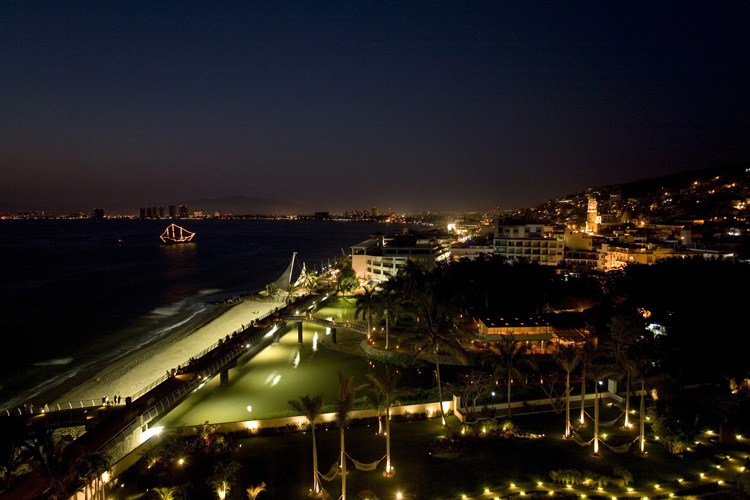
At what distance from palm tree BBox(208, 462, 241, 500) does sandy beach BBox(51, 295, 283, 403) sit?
1440 centimetres

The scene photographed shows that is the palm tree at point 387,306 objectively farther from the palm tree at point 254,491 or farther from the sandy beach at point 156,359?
the palm tree at point 254,491

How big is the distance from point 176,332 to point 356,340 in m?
18.0

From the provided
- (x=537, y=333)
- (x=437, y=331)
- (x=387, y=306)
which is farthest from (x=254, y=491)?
(x=537, y=333)

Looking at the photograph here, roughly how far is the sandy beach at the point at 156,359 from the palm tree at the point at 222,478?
14396mm

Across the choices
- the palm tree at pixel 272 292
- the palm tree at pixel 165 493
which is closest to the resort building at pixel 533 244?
the palm tree at pixel 272 292

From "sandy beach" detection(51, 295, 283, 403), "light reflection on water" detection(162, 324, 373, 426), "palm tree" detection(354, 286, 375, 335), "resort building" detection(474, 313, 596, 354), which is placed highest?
"palm tree" detection(354, 286, 375, 335)

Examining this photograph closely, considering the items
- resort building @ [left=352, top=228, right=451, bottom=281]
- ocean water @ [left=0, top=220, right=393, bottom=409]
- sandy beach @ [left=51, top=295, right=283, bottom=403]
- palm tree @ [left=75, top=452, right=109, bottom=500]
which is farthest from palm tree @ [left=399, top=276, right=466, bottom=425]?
resort building @ [left=352, top=228, right=451, bottom=281]

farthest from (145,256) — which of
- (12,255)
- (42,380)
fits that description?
(42,380)

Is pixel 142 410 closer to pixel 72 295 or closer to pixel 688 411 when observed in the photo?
pixel 688 411

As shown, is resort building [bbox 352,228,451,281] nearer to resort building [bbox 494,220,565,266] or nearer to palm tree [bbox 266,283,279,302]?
palm tree [bbox 266,283,279,302]

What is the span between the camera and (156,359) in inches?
1272

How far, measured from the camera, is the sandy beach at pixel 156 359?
26891mm

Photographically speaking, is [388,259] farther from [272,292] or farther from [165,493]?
[165,493]

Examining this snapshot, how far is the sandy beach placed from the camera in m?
26.9
